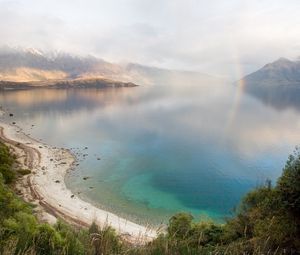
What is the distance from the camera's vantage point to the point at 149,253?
607cm

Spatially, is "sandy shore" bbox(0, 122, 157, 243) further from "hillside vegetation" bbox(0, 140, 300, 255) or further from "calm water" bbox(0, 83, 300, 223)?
"hillside vegetation" bbox(0, 140, 300, 255)

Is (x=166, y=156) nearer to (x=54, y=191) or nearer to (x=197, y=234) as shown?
(x=54, y=191)

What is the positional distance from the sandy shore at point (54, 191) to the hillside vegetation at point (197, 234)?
6432mm

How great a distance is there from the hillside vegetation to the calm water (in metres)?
16.4

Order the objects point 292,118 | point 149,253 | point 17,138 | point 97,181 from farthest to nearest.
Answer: point 292,118
point 17,138
point 97,181
point 149,253

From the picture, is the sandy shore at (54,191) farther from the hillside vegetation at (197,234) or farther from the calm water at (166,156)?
the hillside vegetation at (197,234)

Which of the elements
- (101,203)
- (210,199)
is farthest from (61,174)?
(210,199)

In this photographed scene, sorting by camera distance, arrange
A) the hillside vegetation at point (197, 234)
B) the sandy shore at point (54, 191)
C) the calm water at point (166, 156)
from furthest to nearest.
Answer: the calm water at point (166, 156), the sandy shore at point (54, 191), the hillside vegetation at point (197, 234)

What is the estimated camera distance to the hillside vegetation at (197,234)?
20.9 feet

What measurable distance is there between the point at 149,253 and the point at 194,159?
199ft

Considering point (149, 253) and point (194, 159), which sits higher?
point (149, 253)

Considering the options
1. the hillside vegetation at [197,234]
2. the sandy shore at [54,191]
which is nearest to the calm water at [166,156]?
the sandy shore at [54,191]

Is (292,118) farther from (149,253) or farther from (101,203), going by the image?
(149,253)

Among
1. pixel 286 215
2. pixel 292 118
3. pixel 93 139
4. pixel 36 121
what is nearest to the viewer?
pixel 286 215
